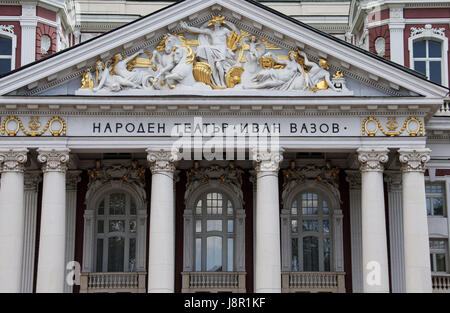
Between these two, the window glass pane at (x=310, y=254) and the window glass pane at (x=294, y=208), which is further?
the window glass pane at (x=294, y=208)

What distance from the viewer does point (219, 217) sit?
40.6 metres

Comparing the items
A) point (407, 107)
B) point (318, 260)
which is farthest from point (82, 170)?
point (407, 107)

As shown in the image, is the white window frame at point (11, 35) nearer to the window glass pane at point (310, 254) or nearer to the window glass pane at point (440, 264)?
the window glass pane at point (310, 254)

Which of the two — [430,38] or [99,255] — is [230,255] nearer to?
[99,255]

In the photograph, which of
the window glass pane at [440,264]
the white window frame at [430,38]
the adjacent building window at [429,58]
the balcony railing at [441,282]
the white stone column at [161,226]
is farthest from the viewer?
the adjacent building window at [429,58]

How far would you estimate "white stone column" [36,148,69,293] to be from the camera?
114 ft

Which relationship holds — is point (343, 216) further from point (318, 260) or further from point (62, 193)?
point (62, 193)

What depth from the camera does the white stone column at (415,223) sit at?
35.1 metres

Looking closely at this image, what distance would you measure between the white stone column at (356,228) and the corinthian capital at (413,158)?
4.35 metres

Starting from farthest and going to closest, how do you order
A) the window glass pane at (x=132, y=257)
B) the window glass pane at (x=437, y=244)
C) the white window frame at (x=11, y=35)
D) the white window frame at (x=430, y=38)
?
the white window frame at (x=11, y=35) → the white window frame at (x=430, y=38) → the window glass pane at (x=132, y=257) → the window glass pane at (x=437, y=244)

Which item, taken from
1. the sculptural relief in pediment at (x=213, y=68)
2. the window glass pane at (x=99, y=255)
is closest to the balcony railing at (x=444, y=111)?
the sculptural relief in pediment at (x=213, y=68)

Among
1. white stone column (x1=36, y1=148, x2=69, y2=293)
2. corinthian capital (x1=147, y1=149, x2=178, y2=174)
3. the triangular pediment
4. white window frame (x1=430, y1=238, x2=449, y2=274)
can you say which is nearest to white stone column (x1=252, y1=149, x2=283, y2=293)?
the triangular pediment

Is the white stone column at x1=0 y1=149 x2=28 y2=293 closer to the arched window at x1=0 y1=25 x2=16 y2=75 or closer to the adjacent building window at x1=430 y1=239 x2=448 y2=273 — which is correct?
the arched window at x1=0 y1=25 x2=16 y2=75

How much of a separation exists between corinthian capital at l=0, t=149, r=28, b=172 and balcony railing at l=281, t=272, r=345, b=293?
1245cm
